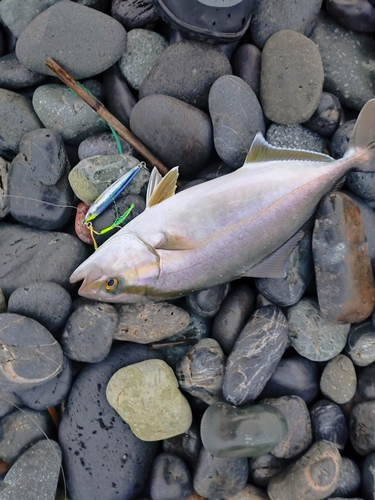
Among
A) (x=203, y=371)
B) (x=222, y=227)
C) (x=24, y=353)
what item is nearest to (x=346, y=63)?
(x=222, y=227)

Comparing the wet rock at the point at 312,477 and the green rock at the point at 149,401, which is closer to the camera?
the wet rock at the point at 312,477

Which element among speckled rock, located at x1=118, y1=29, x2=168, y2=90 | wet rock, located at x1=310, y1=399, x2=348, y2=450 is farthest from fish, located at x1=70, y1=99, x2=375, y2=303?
wet rock, located at x1=310, y1=399, x2=348, y2=450

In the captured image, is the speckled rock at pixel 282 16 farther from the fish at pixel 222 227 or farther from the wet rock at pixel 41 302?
the wet rock at pixel 41 302

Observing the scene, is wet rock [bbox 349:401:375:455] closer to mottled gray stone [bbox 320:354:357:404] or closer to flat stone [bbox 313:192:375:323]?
mottled gray stone [bbox 320:354:357:404]

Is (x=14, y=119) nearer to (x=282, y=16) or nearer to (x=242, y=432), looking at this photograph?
(x=282, y=16)

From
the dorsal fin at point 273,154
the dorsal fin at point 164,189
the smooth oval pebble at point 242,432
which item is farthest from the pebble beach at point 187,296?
the dorsal fin at point 164,189
